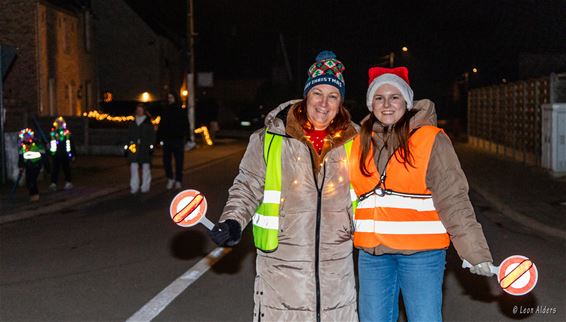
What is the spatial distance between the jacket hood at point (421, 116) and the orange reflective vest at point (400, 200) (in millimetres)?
51

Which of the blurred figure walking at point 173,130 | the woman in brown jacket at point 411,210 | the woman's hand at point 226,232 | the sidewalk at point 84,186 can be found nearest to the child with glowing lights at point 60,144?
the sidewalk at point 84,186

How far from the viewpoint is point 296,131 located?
4.00 meters

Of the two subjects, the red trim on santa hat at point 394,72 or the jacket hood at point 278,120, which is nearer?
the jacket hood at point 278,120

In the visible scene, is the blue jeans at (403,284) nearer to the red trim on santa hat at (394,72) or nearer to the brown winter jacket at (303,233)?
the brown winter jacket at (303,233)

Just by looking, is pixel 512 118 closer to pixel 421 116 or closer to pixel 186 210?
pixel 421 116

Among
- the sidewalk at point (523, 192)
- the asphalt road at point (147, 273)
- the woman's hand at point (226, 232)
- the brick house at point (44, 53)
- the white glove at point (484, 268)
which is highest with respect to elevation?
the brick house at point (44, 53)

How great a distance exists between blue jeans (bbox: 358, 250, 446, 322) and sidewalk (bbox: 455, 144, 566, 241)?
7.03 meters

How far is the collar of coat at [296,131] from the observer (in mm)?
3986

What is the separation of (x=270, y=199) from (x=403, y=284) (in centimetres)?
94

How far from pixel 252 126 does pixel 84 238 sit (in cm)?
4065

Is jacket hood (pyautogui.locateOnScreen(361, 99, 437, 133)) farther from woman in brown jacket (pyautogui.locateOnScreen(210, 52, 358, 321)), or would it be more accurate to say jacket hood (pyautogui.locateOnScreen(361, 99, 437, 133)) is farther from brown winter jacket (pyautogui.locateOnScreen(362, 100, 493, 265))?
woman in brown jacket (pyautogui.locateOnScreen(210, 52, 358, 321))

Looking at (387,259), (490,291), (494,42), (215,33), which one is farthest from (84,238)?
(215,33)

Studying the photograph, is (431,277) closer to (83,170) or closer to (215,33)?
(83,170)

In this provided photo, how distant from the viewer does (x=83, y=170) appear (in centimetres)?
2120
